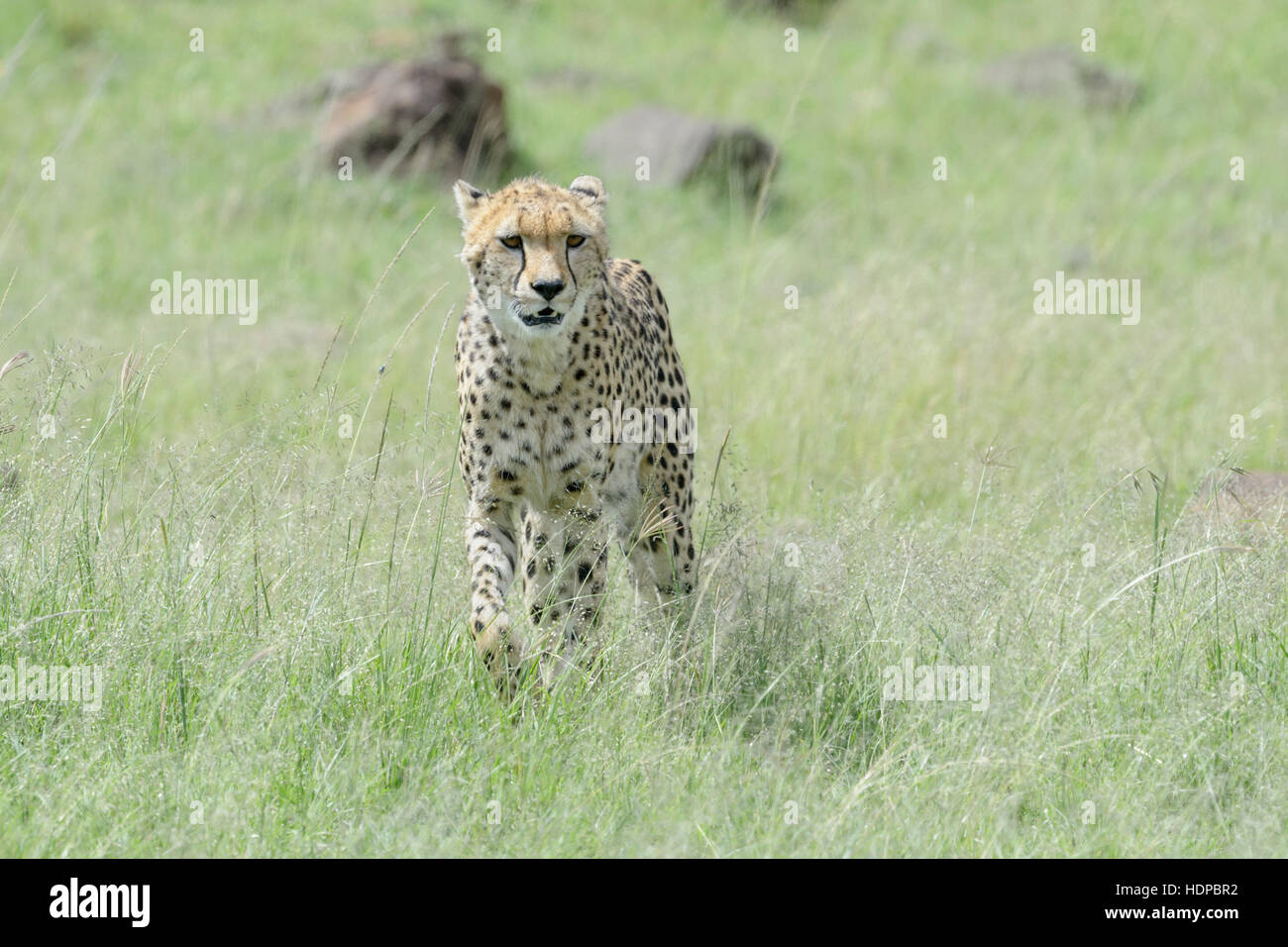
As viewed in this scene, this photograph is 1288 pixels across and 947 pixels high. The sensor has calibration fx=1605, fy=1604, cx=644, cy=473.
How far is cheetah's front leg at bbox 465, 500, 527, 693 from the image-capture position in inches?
144

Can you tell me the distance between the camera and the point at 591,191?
175 inches

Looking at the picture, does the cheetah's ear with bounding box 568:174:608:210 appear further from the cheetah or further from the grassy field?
the grassy field

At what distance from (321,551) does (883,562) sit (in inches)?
56.2

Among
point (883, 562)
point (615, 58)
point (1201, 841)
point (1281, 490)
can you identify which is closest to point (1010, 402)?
point (1281, 490)

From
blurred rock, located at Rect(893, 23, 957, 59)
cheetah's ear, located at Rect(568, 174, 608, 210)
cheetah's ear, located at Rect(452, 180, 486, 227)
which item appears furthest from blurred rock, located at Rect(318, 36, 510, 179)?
cheetah's ear, located at Rect(452, 180, 486, 227)

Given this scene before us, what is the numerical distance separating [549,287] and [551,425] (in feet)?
1.34

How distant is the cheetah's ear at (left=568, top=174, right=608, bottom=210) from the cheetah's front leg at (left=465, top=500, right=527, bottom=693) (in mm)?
853

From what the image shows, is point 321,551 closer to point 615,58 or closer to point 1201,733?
point 1201,733

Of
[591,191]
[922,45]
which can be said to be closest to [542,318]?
[591,191]

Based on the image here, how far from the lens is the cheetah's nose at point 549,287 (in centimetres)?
391

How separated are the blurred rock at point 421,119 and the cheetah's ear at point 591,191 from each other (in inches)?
217

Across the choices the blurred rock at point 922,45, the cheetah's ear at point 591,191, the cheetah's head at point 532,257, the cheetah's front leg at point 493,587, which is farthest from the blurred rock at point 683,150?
the cheetah's front leg at point 493,587

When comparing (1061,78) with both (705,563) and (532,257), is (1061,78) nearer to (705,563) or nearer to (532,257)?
(705,563)

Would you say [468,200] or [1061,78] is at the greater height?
[1061,78]
